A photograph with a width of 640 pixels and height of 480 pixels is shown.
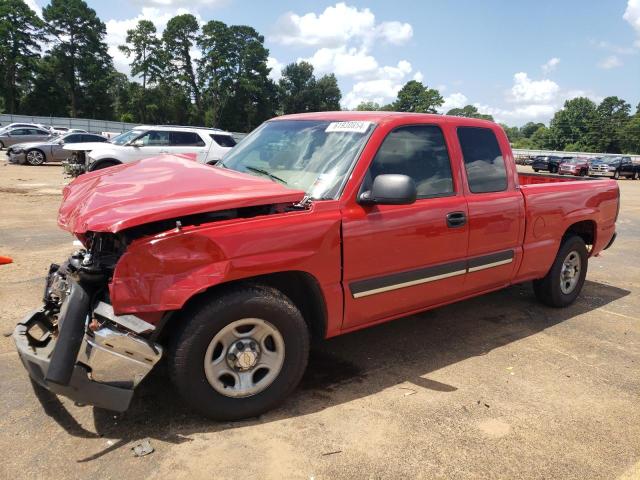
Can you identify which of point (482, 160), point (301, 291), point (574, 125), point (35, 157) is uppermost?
point (574, 125)

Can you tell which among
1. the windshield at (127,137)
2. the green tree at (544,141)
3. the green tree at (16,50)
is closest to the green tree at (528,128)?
the green tree at (544,141)

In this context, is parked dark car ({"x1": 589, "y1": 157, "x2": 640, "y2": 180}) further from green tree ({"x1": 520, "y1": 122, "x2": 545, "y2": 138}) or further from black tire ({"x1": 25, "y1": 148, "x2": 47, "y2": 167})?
green tree ({"x1": 520, "y1": 122, "x2": 545, "y2": 138})

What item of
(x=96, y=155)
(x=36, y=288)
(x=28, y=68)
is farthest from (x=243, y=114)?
(x=36, y=288)

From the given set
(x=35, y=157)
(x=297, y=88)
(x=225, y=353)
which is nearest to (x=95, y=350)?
(x=225, y=353)

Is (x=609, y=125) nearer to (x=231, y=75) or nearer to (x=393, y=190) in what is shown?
(x=231, y=75)

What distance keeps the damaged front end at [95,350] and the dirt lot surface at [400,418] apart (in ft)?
1.13

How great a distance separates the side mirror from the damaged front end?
156 cm

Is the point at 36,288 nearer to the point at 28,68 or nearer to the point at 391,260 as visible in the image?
the point at 391,260

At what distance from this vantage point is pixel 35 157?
68.5ft

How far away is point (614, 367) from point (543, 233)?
4.33ft

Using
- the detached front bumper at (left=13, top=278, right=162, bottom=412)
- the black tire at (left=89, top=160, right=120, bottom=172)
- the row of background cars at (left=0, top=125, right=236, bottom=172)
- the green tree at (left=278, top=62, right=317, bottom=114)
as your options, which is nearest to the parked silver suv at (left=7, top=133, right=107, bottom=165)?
the row of background cars at (left=0, top=125, right=236, bottom=172)

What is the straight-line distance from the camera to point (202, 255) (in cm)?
261

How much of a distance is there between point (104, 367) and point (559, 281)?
4.40 meters

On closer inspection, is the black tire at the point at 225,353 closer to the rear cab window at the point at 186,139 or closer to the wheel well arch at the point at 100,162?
the wheel well arch at the point at 100,162
